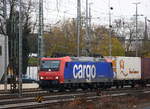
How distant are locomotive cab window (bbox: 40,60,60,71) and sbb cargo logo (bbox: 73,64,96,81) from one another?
69.3 inches

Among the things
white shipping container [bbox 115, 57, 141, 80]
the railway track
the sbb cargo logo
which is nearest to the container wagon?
the sbb cargo logo

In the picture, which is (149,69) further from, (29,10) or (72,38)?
(72,38)

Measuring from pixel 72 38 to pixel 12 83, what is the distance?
37.3 meters

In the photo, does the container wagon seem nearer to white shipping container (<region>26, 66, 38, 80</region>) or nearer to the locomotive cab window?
the locomotive cab window

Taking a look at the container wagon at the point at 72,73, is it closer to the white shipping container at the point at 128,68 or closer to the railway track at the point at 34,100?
the white shipping container at the point at 128,68

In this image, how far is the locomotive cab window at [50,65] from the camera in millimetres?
36312

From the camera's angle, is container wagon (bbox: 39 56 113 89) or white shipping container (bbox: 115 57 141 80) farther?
white shipping container (bbox: 115 57 141 80)

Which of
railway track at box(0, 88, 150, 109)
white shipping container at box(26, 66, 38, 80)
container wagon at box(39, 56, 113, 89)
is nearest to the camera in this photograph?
railway track at box(0, 88, 150, 109)

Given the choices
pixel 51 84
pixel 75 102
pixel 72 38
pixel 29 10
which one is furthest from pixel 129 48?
pixel 75 102

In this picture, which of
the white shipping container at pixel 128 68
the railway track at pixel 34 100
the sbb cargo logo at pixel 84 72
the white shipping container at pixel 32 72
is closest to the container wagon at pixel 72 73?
the sbb cargo logo at pixel 84 72

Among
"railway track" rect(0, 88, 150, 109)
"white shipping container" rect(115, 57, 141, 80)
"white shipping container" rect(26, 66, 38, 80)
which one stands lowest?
"white shipping container" rect(26, 66, 38, 80)

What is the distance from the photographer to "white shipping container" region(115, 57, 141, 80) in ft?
146

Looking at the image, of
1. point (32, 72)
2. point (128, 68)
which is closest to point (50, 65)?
point (128, 68)

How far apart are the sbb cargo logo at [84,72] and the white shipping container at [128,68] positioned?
4512 mm
